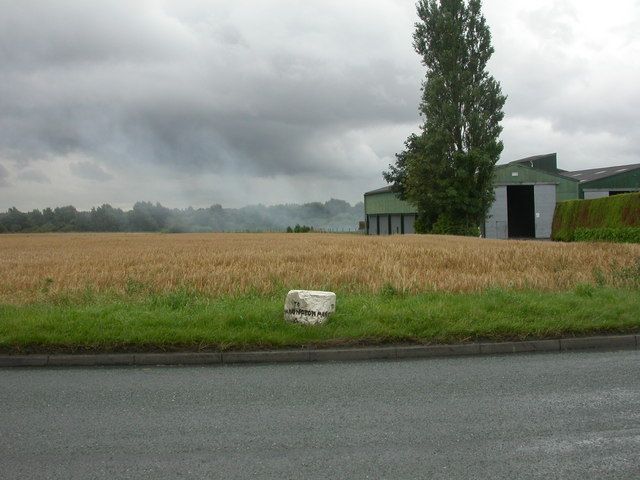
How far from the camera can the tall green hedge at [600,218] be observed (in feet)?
115

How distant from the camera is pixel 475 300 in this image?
10.2m

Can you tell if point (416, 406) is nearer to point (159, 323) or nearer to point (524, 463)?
point (524, 463)

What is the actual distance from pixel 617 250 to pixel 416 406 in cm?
1865

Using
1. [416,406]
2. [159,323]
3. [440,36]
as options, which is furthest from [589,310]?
[440,36]

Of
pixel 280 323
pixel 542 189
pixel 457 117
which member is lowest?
pixel 280 323

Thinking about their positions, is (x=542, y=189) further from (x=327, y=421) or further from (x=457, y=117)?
(x=327, y=421)

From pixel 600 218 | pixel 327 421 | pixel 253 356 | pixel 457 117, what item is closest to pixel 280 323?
pixel 253 356

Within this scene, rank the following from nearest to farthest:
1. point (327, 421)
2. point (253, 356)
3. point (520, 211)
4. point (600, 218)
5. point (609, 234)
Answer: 1. point (327, 421)
2. point (253, 356)
3. point (609, 234)
4. point (600, 218)
5. point (520, 211)

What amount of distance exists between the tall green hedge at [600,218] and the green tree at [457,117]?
7016 millimetres

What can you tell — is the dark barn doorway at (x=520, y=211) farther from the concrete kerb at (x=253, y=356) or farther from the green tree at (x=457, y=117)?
the concrete kerb at (x=253, y=356)

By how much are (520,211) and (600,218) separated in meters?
23.7

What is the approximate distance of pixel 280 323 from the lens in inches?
342

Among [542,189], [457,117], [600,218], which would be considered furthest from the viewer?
[542,189]

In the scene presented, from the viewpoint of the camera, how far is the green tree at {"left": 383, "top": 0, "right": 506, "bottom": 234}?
4891 cm
